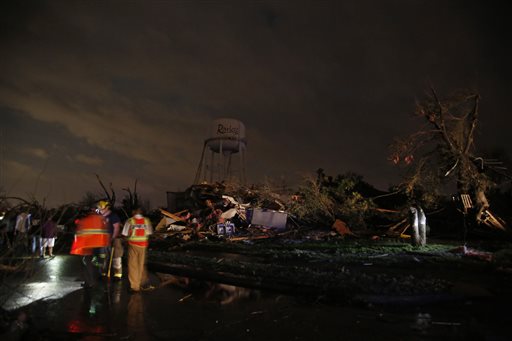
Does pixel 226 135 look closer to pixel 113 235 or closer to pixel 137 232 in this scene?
pixel 113 235

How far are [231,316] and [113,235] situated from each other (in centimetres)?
403

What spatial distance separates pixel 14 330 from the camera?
15.4 feet

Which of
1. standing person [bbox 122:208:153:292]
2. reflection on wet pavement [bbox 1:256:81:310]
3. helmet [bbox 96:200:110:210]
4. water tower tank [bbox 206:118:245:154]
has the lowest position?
reflection on wet pavement [bbox 1:256:81:310]

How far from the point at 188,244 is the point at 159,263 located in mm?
6684


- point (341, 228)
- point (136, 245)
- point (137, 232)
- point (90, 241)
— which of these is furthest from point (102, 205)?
point (341, 228)

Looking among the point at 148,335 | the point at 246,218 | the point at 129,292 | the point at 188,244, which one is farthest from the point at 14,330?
the point at 246,218

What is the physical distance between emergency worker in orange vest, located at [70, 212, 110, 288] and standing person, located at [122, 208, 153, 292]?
2.23ft

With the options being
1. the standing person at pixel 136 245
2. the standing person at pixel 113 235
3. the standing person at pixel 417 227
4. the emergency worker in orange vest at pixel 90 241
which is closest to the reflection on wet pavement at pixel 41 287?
the emergency worker in orange vest at pixel 90 241

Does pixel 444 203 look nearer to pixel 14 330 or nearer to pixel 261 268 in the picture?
pixel 261 268

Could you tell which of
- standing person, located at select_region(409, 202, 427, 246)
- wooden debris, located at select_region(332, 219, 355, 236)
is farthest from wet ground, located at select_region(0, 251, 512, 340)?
wooden debris, located at select_region(332, 219, 355, 236)

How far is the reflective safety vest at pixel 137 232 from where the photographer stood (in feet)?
26.9

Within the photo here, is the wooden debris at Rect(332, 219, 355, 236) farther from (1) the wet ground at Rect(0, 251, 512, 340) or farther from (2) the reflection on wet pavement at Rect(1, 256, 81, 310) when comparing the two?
(2) the reflection on wet pavement at Rect(1, 256, 81, 310)

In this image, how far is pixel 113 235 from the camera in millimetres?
8898

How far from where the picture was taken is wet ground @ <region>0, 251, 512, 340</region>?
521 cm
